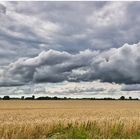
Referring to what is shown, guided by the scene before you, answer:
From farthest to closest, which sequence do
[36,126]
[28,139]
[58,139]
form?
[36,126] < [28,139] < [58,139]

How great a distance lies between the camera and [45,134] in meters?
17.1

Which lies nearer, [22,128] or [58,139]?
[58,139]

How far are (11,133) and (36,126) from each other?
62.4 inches

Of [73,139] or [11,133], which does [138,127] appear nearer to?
[73,139]

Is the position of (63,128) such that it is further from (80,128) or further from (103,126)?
(103,126)

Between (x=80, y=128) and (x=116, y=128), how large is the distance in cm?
190

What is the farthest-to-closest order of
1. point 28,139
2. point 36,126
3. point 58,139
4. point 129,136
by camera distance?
point 36,126 < point 129,136 < point 28,139 < point 58,139

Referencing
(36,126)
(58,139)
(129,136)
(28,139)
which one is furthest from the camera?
(36,126)

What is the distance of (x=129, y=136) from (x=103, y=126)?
6.25 ft

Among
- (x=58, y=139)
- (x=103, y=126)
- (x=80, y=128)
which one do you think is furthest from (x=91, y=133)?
(x=58, y=139)

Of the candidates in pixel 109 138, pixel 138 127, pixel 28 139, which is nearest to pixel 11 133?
pixel 28 139

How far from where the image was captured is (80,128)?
55.2ft

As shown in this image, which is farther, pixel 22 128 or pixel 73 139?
pixel 22 128

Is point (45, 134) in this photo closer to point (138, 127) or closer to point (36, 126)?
point (36, 126)
